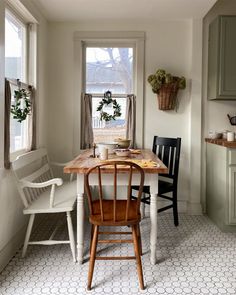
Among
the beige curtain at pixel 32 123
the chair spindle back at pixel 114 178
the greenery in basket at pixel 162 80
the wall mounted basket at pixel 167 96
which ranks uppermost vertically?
the greenery in basket at pixel 162 80

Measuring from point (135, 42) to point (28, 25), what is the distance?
1.29 m

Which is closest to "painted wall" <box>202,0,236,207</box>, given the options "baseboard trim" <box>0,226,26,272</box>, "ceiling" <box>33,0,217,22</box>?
"ceiling" <box>33,0,217,22</box>

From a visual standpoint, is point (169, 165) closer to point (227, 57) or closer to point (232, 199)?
point (232, 199)

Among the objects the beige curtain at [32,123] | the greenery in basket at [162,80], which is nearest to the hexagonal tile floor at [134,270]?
the beige curtain at [32,123]

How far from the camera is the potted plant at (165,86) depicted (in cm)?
357

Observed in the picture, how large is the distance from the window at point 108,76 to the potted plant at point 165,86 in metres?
0.38

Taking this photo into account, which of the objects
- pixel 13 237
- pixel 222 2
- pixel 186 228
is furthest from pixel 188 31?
pixel 13 237

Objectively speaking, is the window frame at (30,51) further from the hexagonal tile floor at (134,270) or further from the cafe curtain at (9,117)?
the hexagonal tile floor at (134,270)

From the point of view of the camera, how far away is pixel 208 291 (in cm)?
208

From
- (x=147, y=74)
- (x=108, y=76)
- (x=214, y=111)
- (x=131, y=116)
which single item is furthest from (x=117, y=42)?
(x=214, y=111)

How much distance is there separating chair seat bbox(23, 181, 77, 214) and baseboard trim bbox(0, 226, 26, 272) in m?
0.33

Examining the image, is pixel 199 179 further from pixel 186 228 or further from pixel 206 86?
pixel 206 86

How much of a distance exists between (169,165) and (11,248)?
188 centimetres

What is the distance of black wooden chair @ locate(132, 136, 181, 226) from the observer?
327cm
